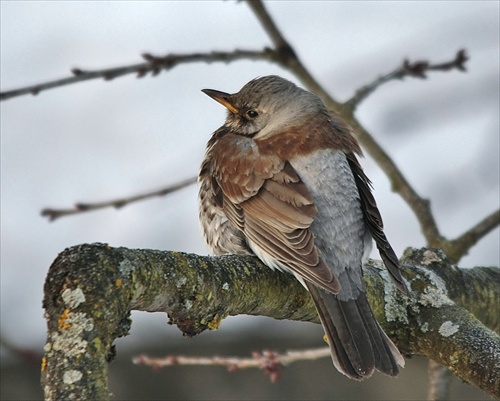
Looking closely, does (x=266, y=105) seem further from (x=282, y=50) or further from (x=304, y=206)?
(x=304, y=206)

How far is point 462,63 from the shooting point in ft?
15.6

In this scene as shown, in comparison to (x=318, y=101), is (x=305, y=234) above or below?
below

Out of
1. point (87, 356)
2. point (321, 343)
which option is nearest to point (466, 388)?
point (321, 343)

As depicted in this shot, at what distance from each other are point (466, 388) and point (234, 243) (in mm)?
2740

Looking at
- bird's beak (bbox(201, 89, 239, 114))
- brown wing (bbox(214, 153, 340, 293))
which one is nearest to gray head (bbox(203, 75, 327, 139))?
bird's beak (bbox(201, 89, 239, 114))

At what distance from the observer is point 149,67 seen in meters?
4.15

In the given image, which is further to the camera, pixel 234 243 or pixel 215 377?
pixel 215 377

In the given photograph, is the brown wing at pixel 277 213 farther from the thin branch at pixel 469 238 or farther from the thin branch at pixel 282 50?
the thin branch at pixel 469 238

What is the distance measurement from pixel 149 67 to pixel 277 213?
0.88 m

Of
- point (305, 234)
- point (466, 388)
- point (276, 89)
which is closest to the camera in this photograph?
point (305, 234)

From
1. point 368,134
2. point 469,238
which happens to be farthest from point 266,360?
point 368,134

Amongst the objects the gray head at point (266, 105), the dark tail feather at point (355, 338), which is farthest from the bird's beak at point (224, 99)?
the dark tail feather at point (355, 338)

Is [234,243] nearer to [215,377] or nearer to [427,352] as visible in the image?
[427,352]

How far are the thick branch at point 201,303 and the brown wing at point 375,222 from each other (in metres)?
0.13
